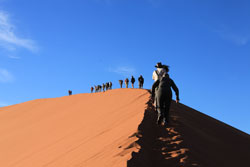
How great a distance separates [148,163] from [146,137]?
3.37 feet

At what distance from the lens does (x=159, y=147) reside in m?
5.04

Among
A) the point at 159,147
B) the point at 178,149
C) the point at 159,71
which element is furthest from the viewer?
the point at 159,71

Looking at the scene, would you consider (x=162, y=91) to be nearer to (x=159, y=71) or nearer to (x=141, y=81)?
(x=159, y=71)

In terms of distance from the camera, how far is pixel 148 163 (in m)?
4.34

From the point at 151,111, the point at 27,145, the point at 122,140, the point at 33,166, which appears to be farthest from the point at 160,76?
the point at 27,145

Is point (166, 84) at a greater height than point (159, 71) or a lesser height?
lesser

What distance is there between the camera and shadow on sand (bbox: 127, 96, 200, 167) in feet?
14.2

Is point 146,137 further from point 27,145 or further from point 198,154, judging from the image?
point 27,145

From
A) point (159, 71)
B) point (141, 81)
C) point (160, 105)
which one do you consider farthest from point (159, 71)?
point (141, 81)

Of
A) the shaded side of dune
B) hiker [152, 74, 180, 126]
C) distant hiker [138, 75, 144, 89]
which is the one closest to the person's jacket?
hiker [152, 74, 180, 126]

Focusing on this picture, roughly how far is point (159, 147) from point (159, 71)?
2.08m

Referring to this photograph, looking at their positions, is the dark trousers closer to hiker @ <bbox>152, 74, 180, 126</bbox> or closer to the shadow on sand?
hiker @ <bbox>152, 74, 180, 126</bbox>

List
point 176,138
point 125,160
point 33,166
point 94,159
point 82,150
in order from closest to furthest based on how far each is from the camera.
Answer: point 125,160, point 94,159, point 176,138, point 82,150, point 33,166

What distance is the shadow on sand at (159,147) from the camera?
433 cm
